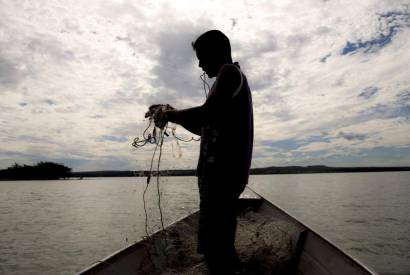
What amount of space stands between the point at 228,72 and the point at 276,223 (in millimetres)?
4278

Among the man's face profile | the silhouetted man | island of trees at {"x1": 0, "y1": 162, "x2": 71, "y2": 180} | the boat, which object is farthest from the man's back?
island of trees at {"x1": 0, "y1": 162, "x2": 71, "y2": 180}

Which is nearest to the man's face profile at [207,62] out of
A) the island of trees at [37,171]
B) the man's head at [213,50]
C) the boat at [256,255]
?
the man's head at [213,50]

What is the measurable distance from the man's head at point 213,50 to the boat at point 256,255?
2.49 meters

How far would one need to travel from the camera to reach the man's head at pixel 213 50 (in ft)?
9.21

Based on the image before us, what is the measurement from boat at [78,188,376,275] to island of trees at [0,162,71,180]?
149 metres

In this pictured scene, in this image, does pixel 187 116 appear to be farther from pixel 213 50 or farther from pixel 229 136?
pixel 213 50

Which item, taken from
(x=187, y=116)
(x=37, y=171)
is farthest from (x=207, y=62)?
(x=37, y=171)

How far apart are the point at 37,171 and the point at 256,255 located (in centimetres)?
15618

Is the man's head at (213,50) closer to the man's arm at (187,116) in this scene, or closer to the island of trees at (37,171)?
the man's arm at (187,116)

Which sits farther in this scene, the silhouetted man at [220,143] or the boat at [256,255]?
the boat at [256,255]

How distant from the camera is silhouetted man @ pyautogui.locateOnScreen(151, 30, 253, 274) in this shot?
2631 millimetres

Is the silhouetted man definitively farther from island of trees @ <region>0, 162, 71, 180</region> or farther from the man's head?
island of trees @ <region>0, 162, 71, 180</region>

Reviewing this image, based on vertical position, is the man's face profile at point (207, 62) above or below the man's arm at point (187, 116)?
above

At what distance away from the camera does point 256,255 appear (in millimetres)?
4926
